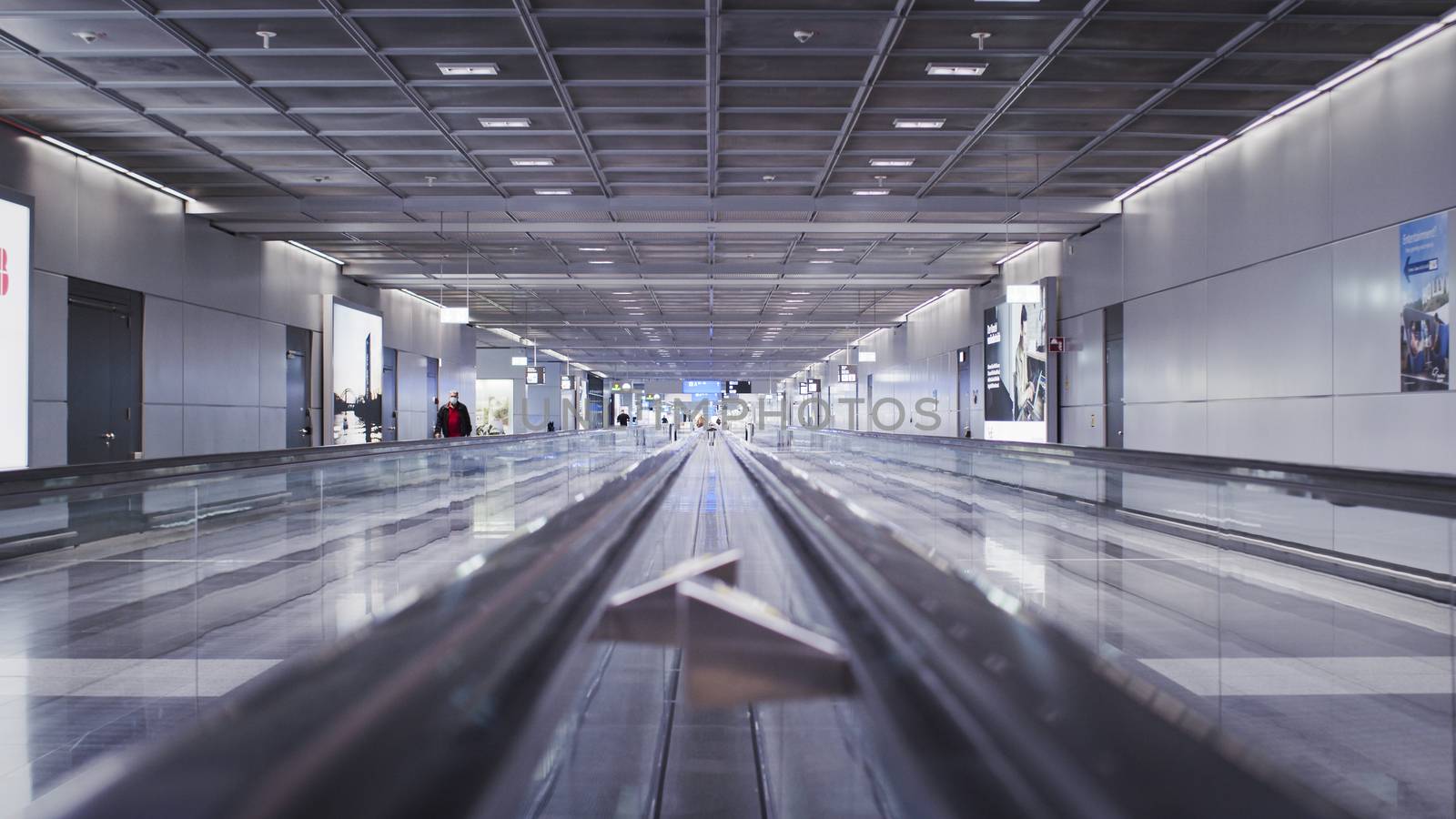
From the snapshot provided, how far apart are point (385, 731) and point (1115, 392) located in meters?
18.0

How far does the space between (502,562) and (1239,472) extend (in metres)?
5.29

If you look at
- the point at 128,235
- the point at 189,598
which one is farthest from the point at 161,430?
the point at 189,598

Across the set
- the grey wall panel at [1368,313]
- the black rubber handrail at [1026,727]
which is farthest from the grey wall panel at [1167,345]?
the black rubber handrail at [1026,727]

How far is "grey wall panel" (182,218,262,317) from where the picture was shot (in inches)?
620

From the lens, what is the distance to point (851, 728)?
2447 millimetres

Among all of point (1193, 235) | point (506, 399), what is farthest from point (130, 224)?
point (506, 399)

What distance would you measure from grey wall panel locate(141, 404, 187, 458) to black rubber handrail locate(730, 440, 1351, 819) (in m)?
16.5

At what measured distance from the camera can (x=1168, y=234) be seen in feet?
46.8

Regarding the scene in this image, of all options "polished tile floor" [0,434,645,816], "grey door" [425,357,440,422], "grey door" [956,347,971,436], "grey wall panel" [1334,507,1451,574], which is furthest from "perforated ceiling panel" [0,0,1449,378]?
"grey door" [425,357,440,422]

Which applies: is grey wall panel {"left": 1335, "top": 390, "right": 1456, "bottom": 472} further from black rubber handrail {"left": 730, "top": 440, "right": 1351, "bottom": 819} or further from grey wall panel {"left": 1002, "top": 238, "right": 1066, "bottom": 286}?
black rubber handrail {"left": 730, "top": 440, "right": 1351, "bottom": 819}

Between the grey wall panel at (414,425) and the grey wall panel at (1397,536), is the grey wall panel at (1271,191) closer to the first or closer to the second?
the grey wall panel at (1397,536)

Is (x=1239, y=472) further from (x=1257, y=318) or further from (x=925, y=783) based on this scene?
(x=1257, y=318)

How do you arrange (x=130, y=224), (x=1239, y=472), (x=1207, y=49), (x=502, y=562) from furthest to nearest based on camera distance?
1. (x=130, y=224)
2. (x=1207, y=49)
3. (x=1239, y=472)
4. (x=502, y=562)

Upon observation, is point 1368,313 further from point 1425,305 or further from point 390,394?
point 390,394
